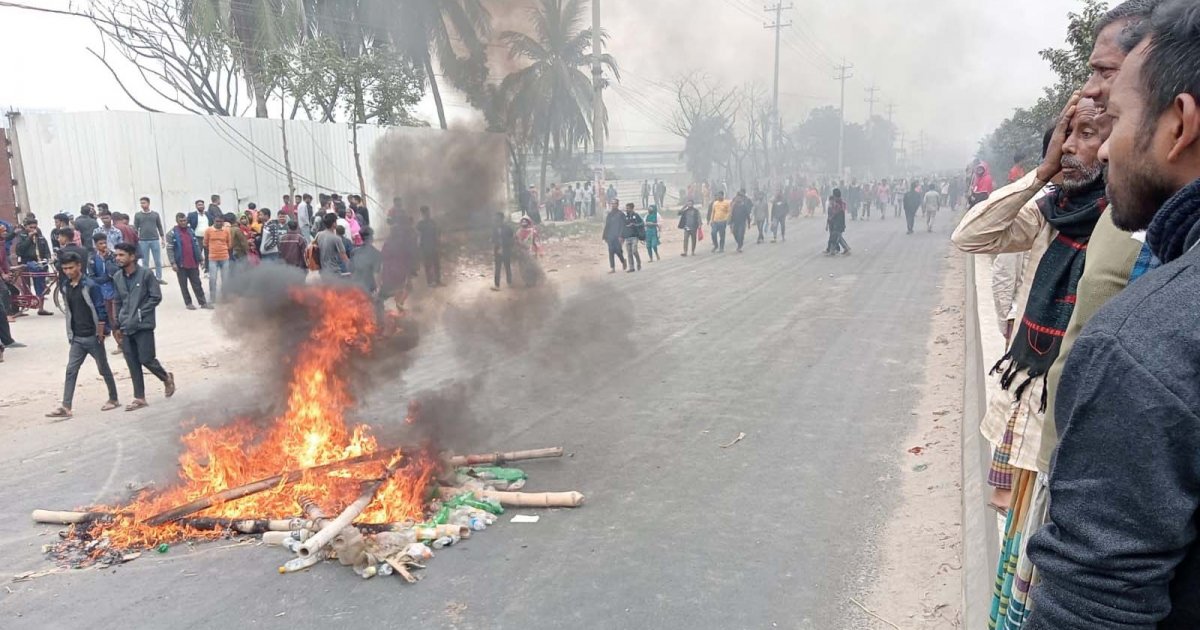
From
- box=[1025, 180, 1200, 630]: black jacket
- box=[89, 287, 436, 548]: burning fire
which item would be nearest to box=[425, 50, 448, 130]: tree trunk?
box=[89, 287, 436, 548]: burning fire

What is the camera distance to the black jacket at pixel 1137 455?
950mm

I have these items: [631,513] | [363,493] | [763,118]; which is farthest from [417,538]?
[763,118]

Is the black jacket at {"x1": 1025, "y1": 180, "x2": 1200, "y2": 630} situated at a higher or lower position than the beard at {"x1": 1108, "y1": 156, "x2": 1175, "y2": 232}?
lower

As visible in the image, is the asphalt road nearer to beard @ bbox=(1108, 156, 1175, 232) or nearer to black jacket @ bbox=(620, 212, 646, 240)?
beard @ bbox=(1108, 156, 1175, 232)

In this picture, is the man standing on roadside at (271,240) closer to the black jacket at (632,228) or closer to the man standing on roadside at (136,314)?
the man standing on roadside at (136,314)

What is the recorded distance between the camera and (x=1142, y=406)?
3.15ft

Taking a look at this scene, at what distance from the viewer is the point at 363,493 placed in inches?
177

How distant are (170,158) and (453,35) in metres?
11.5

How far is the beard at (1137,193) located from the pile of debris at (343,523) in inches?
135

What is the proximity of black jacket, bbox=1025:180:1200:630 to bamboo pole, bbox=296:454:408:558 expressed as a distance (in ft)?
11.9

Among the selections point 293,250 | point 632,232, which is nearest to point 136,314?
point 293,250

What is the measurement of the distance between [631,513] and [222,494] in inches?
96.3

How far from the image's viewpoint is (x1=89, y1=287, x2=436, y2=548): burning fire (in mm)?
4453

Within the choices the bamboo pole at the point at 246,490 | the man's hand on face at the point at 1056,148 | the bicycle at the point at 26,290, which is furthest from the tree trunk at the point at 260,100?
the man's hand on face at the point at 1056,148
